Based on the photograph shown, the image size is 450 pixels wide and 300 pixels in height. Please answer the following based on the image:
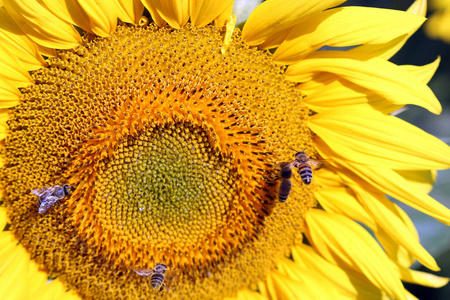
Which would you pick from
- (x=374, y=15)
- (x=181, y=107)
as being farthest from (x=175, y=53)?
(x=374, y=15)

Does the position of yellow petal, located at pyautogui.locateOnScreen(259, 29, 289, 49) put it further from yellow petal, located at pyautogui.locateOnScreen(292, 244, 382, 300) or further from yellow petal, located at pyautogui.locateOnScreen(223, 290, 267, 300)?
yellow petal, located at pyautogui.locateOnScreen(223, 290, 267, 300)

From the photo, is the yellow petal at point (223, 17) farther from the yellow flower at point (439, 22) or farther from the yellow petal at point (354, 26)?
the yellow flower at point (439, 22)

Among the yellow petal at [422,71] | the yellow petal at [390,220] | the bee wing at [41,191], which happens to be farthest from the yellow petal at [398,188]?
the bee wing at [41,191]

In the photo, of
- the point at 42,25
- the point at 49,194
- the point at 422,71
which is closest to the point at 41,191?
the point at 49,194

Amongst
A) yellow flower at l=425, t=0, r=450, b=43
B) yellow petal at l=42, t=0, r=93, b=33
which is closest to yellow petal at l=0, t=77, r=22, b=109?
yellow petal at l=42, t=0, r=93, b=33

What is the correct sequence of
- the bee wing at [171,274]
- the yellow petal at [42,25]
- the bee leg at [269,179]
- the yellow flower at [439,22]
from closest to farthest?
the yellow petal at [42,25]
the bee leg at [269,179]
the bee wing at [171,274]
the yellow flower at [439,22]

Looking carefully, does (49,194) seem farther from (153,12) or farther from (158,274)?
(153,12)
